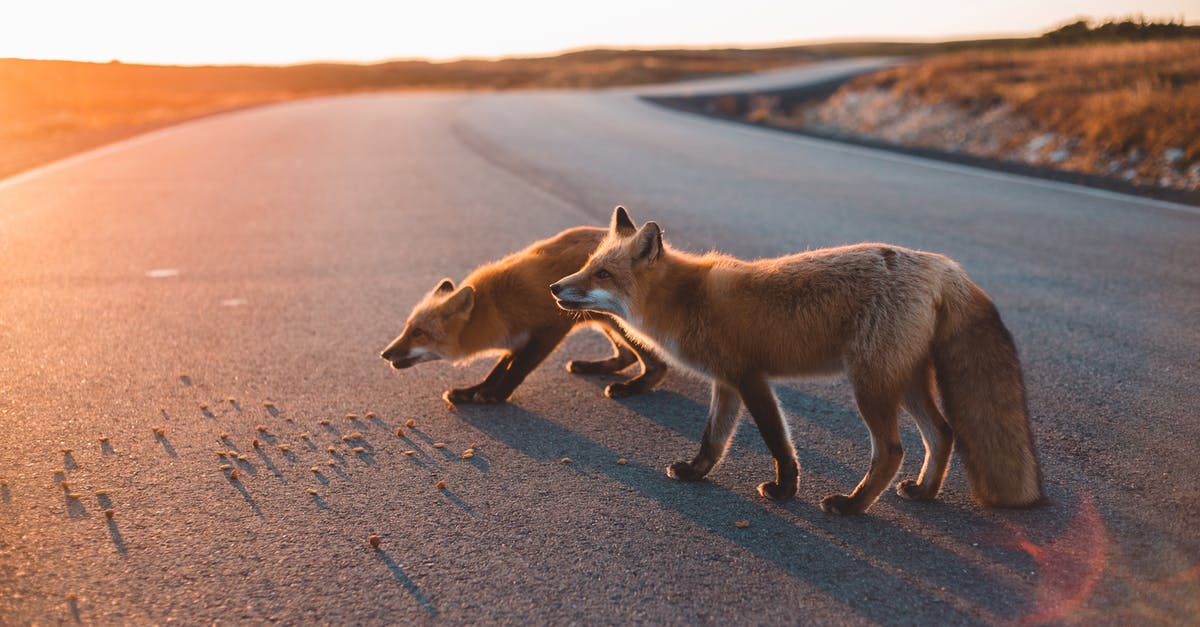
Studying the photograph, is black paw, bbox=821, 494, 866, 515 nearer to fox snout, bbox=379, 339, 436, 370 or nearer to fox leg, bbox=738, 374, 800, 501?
fox leg, bbox=738, 374, 800, 501

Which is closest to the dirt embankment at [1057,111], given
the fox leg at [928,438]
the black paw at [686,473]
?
the fox leg at [928,438]

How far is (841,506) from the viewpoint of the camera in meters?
4.20

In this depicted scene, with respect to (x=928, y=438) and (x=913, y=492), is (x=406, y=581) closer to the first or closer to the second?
(x=913, y=492)

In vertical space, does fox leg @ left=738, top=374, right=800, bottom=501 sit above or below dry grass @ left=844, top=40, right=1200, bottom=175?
below

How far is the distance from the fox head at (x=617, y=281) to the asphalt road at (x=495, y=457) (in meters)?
0.82

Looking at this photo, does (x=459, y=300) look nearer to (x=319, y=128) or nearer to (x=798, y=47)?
(x=319, y=128)

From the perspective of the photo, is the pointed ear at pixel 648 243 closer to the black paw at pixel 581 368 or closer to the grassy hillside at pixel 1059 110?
the black paw at pixel 581 368

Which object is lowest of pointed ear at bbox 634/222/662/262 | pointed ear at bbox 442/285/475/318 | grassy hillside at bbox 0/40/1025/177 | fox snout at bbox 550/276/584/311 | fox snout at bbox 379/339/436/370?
fox snout at bbox 379/339/436/370

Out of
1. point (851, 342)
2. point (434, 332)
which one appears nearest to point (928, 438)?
point (851, 342)

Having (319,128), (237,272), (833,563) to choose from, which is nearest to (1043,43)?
(319,128)

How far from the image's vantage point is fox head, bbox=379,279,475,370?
597cm

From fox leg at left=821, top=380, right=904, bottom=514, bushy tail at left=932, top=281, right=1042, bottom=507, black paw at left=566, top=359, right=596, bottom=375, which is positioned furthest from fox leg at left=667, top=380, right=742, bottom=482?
black paw at left=566, top=359, right=596, bottom=375

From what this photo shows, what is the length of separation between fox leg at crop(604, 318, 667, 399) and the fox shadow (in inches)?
26.5

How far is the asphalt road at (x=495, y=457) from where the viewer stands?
138 inches
